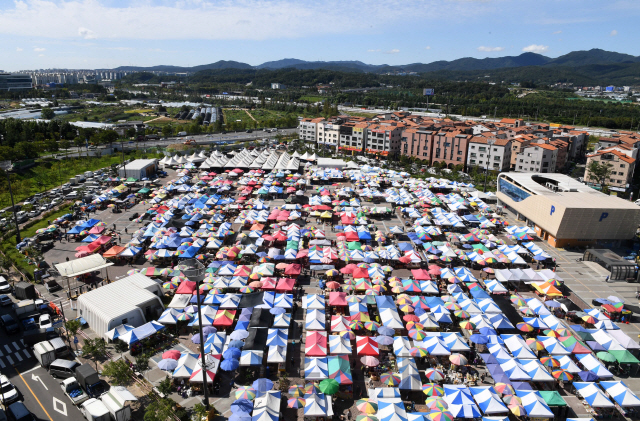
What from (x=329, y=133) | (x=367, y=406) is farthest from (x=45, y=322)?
(x=329, y=133)

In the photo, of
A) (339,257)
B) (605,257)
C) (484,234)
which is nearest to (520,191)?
(484,234)

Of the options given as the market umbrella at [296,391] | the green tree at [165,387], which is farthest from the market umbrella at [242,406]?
the green tree at [165,387]

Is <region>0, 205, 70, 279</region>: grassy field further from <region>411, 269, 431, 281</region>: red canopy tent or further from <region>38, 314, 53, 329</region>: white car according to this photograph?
<region>411, 269, 431, 281</region>: red canopy tent

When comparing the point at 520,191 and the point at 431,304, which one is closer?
the point at 431,304

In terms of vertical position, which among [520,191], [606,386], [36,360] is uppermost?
[520,191]

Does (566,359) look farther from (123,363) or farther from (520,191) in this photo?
(520,191)

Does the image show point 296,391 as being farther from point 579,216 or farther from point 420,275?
point 579,216

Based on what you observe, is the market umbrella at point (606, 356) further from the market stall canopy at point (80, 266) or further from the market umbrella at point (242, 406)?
the market stall canopy at point (80, 266)

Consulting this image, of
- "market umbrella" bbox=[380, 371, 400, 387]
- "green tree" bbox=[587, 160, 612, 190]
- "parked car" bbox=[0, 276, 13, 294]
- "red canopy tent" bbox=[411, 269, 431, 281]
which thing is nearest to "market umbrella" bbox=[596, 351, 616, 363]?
"red canopy tent" bbox=[411, 269, 431, 281]
